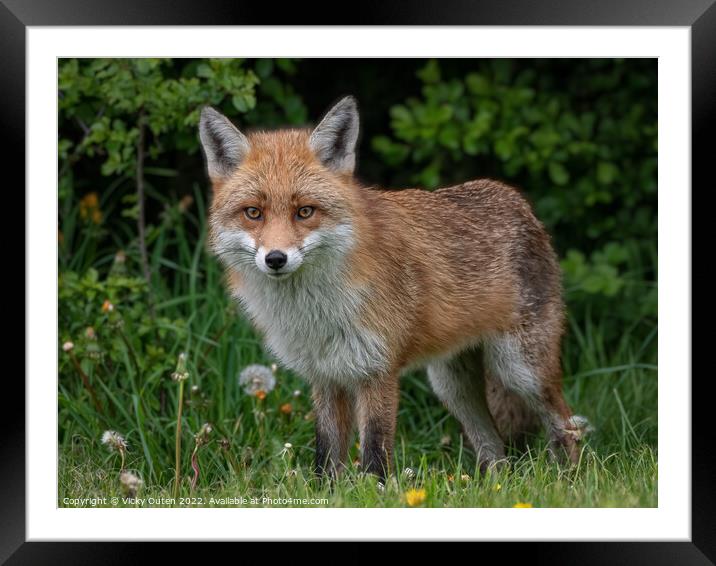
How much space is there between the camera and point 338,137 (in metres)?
4.44

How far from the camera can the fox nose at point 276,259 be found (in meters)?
4.01

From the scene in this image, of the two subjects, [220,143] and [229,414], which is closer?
[220,143]

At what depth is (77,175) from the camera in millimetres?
7332

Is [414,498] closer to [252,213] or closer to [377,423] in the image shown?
[377,423]

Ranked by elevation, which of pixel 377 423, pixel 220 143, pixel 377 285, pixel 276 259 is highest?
pixel 220 143

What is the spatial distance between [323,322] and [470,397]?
136 centimetres

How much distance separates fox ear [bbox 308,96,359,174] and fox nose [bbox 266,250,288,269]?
65 cm
